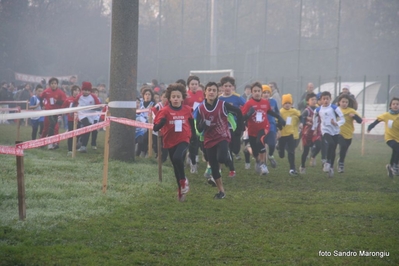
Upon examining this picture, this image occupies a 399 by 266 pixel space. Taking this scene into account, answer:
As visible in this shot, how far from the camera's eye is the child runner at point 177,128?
10.0 metres

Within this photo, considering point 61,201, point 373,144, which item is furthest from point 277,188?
point 373,144

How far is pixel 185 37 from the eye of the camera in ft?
124

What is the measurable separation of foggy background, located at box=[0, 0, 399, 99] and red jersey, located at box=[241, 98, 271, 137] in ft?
41.0

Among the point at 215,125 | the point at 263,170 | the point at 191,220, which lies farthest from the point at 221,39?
the point at 191,220

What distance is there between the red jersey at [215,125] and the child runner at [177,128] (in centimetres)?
57

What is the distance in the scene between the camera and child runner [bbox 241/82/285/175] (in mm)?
13391

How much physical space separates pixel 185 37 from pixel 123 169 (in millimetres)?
25600

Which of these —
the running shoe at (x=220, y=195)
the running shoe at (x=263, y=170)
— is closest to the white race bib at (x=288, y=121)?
the running shoe at (x=263, y=170)

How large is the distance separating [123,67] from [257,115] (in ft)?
10.7

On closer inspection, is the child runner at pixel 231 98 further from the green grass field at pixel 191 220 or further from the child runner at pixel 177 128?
the child runner at pixel 177 128

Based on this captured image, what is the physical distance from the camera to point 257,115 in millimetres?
13523

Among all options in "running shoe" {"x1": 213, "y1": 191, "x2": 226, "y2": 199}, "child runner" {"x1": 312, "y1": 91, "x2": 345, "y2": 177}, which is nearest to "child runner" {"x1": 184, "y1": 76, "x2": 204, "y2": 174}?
"child runner" {"x1": 312, "y1": 91, "x2": 345, "y2": 177}

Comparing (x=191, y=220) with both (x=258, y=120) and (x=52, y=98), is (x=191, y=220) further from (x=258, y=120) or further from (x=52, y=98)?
(x=52, y=98)

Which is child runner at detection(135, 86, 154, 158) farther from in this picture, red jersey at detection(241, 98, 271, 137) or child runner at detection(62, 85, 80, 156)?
red jersey at detection(241, 98, 271, 137)
